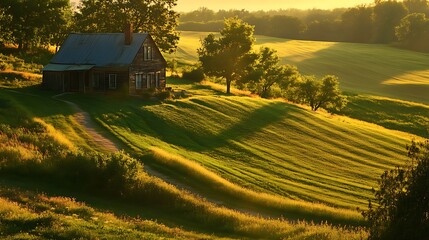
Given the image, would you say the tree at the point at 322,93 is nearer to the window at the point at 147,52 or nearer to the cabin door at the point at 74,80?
the window at the point at 147,52

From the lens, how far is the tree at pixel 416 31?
170m

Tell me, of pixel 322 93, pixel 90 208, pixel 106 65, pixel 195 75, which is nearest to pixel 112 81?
pixel 106 65

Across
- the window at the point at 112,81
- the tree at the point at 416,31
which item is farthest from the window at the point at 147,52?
the tree at the point at 416,31

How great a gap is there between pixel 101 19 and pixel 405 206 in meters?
77.2

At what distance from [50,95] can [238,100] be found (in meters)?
25.1

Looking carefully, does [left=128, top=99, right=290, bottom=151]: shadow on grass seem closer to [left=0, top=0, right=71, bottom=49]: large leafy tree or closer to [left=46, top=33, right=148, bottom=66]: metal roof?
[left=46, top=33, right=148, bottom=66]: metal roof

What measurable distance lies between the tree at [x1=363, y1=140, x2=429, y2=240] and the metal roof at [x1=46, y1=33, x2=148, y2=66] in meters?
47.6

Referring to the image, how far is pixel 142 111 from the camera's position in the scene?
55781 mm

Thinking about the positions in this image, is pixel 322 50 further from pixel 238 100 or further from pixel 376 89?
pixel 238 100

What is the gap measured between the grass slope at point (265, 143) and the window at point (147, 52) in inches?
323

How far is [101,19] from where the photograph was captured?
8962 cm

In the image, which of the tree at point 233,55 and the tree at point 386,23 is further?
the tree at point 386,23

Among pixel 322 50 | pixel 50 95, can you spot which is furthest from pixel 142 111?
pixel 322 50

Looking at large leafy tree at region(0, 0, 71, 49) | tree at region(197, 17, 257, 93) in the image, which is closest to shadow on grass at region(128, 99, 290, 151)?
tree at region(197, 17, 257, 93)
